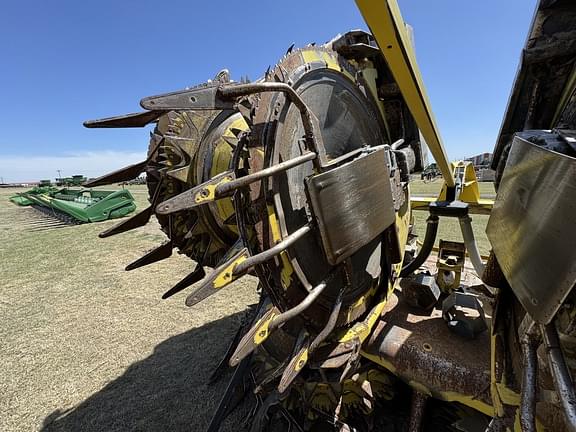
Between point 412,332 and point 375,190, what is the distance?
1157mm

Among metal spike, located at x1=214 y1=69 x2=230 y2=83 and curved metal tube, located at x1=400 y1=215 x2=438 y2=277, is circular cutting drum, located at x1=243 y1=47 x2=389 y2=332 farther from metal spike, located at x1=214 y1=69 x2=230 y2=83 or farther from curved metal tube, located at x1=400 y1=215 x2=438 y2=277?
metal spike, located at x1=214 y1=69 x2=230 y2=83

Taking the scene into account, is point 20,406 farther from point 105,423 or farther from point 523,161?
point 523,161

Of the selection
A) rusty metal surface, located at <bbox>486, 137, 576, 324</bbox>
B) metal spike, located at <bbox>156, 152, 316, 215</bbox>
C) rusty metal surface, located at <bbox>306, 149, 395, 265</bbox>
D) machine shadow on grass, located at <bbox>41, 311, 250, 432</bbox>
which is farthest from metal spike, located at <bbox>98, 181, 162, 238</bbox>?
rusty metal surface, located at <bbox>486, 137, 576, 324</bbox>

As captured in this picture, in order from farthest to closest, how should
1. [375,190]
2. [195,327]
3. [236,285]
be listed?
[236,285] → [195,327] → [375,190]

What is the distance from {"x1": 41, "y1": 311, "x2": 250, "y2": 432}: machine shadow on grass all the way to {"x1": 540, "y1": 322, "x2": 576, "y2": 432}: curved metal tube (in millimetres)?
2795

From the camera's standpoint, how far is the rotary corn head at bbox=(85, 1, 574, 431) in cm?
132

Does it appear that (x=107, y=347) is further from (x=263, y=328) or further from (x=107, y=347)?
(x=263, y=328)

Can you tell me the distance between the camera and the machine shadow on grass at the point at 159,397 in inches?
106

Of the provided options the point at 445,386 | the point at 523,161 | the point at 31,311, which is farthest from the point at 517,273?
the point at 31,311

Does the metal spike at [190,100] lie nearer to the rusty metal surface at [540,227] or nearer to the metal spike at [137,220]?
the metal spike at [137,220]

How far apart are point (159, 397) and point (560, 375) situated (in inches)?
132

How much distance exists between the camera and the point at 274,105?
4.46 feet

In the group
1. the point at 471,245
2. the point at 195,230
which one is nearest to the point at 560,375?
the point at 471,245

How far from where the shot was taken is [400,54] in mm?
1462
